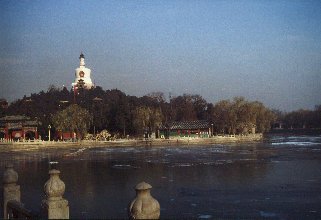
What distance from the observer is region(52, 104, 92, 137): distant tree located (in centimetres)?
8031

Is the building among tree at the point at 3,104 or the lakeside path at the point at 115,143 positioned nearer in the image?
the lakeside path at the point at 115,143

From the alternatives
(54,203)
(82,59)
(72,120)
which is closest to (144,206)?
(54,203)

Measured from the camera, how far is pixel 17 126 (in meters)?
82.1

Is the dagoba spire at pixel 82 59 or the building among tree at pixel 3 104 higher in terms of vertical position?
the dagoba spire at pixel 82 59

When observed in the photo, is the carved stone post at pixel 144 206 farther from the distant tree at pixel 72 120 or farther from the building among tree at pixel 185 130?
the building among tree at pixel 185 130

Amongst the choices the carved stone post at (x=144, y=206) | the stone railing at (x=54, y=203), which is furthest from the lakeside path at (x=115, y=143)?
the carved stone post at (x=144, y=206)

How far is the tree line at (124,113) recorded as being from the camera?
282 ft

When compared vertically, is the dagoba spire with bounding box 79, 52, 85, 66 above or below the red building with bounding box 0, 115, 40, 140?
above

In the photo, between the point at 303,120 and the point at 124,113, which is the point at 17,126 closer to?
the point at 124,113

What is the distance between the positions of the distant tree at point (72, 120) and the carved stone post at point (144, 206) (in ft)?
250

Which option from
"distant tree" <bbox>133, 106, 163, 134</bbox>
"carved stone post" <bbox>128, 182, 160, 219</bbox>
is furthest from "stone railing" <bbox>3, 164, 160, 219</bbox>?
"distant tree" <bbox>133, 106, 163, 134</bbox>

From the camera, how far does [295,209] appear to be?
16.9 metres

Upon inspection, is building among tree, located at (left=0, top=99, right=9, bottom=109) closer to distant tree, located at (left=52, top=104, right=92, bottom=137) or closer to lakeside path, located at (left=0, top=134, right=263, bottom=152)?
distant tree, located at (left=52, top=104, right=92, bottom=137)

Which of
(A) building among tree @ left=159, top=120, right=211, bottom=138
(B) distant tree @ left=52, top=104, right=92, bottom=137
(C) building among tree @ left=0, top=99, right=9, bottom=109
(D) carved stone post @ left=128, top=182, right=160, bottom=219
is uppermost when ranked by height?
(C) building among tree @ left=0, top=99, right=9, bottom=109
